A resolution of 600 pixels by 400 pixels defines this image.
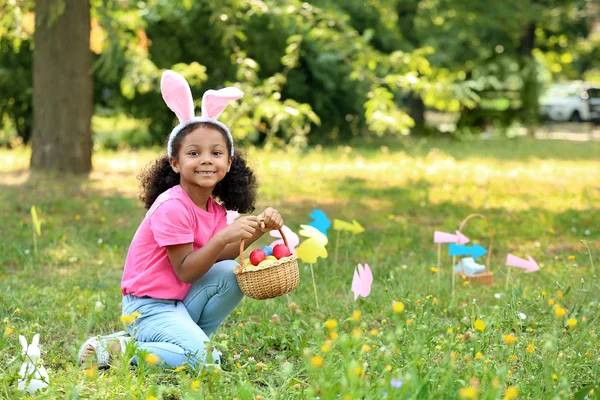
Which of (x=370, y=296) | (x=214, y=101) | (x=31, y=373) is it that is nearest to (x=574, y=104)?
(x=370, y=296)

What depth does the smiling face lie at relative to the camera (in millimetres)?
3350

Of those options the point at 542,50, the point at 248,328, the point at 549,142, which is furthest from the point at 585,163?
the point at 542,50

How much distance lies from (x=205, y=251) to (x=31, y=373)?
0.79 metres

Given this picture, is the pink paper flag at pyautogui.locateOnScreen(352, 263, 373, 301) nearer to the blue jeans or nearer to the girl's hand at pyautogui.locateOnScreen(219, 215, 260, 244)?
the blue jeans

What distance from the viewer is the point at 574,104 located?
27.9m

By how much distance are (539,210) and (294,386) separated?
17.3 feet

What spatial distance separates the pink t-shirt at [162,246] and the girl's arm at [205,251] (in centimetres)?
7

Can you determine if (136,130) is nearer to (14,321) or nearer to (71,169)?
(71,169)

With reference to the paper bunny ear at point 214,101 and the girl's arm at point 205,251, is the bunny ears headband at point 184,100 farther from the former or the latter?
the girl's arm at point 205,251

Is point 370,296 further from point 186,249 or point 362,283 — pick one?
point 186,249

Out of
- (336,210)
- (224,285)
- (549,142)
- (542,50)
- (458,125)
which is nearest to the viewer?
(224,285)

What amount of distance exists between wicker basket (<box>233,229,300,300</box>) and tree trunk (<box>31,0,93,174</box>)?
6.46 meters

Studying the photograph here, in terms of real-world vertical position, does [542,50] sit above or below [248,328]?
above

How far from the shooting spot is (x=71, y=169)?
9.33 metres
